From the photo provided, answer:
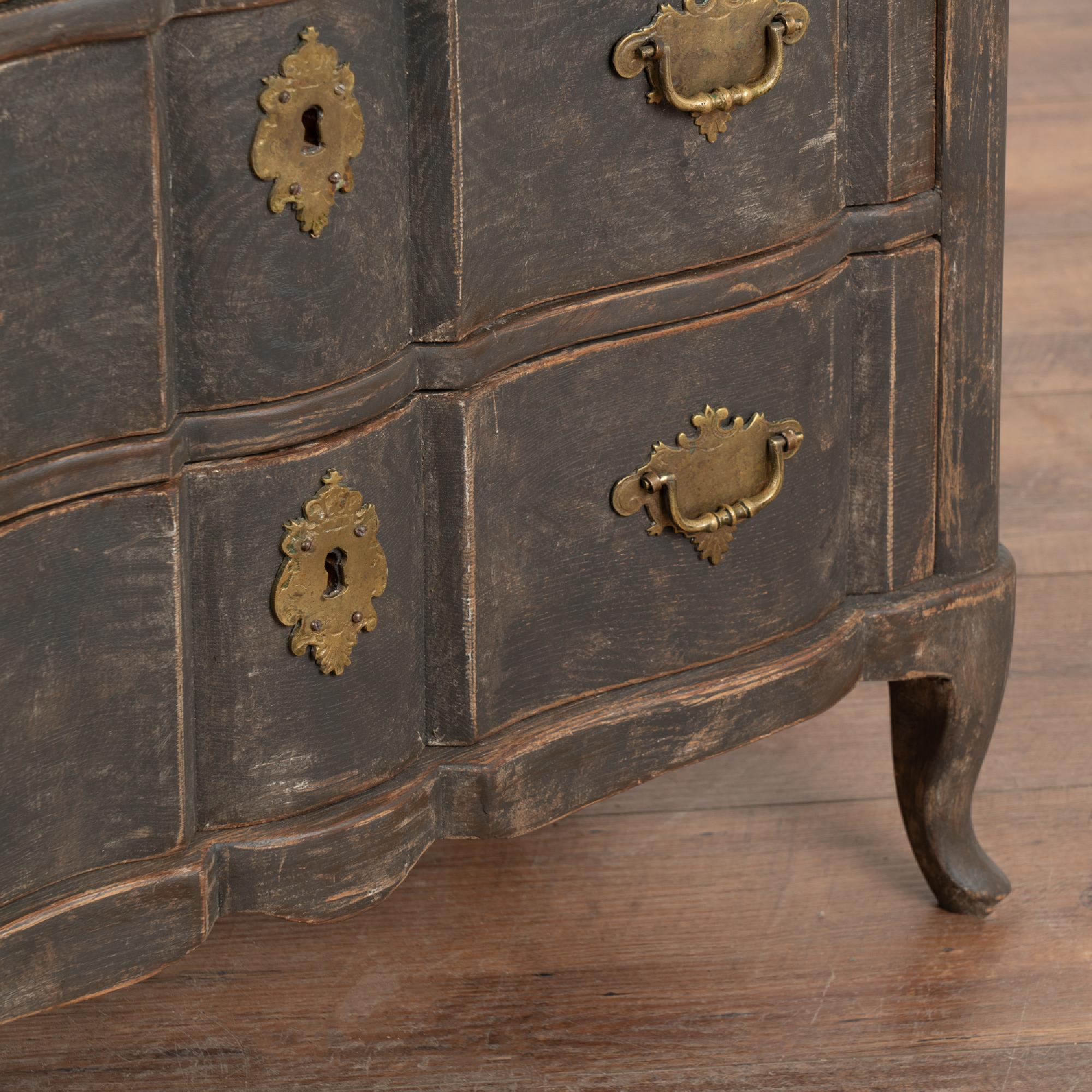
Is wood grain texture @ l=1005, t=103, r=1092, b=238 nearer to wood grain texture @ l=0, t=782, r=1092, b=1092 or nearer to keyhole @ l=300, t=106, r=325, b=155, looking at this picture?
wood grain texture @ l=0, t=782, r=1092, b=1092

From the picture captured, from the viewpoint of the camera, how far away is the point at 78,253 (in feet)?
2.85

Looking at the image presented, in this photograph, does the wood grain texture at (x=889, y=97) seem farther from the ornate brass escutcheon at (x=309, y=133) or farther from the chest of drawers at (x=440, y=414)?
the ornate brass escutcheon at (x=309, y=133)

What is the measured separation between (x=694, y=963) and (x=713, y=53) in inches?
25.8

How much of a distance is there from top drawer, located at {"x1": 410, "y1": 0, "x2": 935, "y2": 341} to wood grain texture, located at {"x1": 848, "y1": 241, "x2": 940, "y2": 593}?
57 millimetres

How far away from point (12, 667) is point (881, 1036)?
0.68m

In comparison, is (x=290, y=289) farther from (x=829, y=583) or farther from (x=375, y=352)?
(x=829, y=583)

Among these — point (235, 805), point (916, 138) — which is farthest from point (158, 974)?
point (916, 138)

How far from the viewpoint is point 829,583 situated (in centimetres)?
125

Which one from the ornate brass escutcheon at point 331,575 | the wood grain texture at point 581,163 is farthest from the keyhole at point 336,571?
the wood grain texture at point 581,163

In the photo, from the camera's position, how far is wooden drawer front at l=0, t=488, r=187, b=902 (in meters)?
0.91

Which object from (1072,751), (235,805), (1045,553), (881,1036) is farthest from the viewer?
(1045,553)

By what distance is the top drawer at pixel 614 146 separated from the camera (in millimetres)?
975

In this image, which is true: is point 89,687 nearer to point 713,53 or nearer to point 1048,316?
point 713,53

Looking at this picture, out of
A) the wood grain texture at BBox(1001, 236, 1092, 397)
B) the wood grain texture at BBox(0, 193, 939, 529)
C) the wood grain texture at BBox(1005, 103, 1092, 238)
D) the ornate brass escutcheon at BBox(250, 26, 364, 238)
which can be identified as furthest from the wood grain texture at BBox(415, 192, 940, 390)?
the wood grain texture at BBox(1005, 103, 1092, 238)
